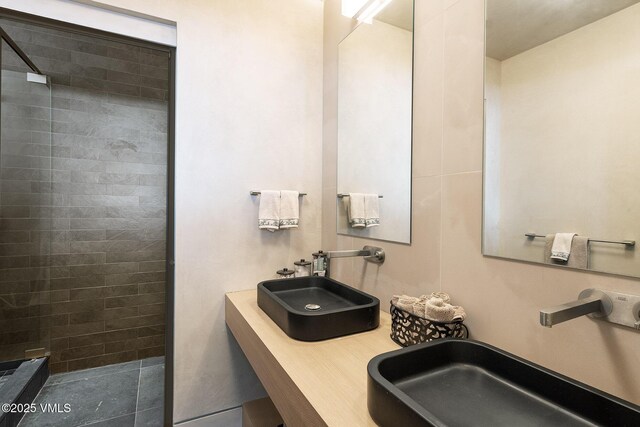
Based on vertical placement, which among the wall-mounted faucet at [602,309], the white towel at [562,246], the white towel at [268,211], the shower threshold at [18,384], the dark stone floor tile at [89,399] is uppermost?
the white towel at [268,211]

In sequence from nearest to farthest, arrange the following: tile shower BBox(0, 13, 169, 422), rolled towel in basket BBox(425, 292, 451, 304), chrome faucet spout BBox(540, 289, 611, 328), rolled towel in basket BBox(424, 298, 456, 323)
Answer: chrome faucet spout BBox(540, 289, 611, 328) → rolled towel in basket BBox(424, 298, 456, 323) → rolled towel in basket BBox(425, 292, 451, 304) → tile shower BBox(0, 13, 169, 422)

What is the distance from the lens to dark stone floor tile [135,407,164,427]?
177 centimetres

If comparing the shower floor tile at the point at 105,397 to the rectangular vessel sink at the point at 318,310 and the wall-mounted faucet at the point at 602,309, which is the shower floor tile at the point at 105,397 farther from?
the wall-mounted faucet at the point at 602,309

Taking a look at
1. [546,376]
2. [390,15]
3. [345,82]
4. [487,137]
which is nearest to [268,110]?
[345,82]

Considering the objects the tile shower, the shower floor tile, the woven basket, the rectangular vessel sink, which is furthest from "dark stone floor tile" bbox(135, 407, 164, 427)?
the woven basket

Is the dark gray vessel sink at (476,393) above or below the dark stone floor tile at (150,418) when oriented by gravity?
above

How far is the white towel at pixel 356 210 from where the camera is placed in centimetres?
152

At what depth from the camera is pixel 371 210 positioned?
146 centimetres

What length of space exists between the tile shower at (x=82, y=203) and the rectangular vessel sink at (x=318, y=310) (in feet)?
4.96

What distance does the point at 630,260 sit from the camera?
63 cm

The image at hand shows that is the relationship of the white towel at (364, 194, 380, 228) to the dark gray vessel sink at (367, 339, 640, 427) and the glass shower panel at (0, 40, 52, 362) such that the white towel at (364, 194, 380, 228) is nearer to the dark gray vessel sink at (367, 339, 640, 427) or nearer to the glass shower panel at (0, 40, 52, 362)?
the dark gray vessel sink at (367, 339, 640, 427)

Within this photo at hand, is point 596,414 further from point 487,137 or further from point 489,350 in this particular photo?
point 487,137

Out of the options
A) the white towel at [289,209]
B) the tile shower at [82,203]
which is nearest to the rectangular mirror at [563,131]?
the white towel at [289,209]

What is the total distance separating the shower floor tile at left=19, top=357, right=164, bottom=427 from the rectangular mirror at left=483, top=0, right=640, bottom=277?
7.13ft
